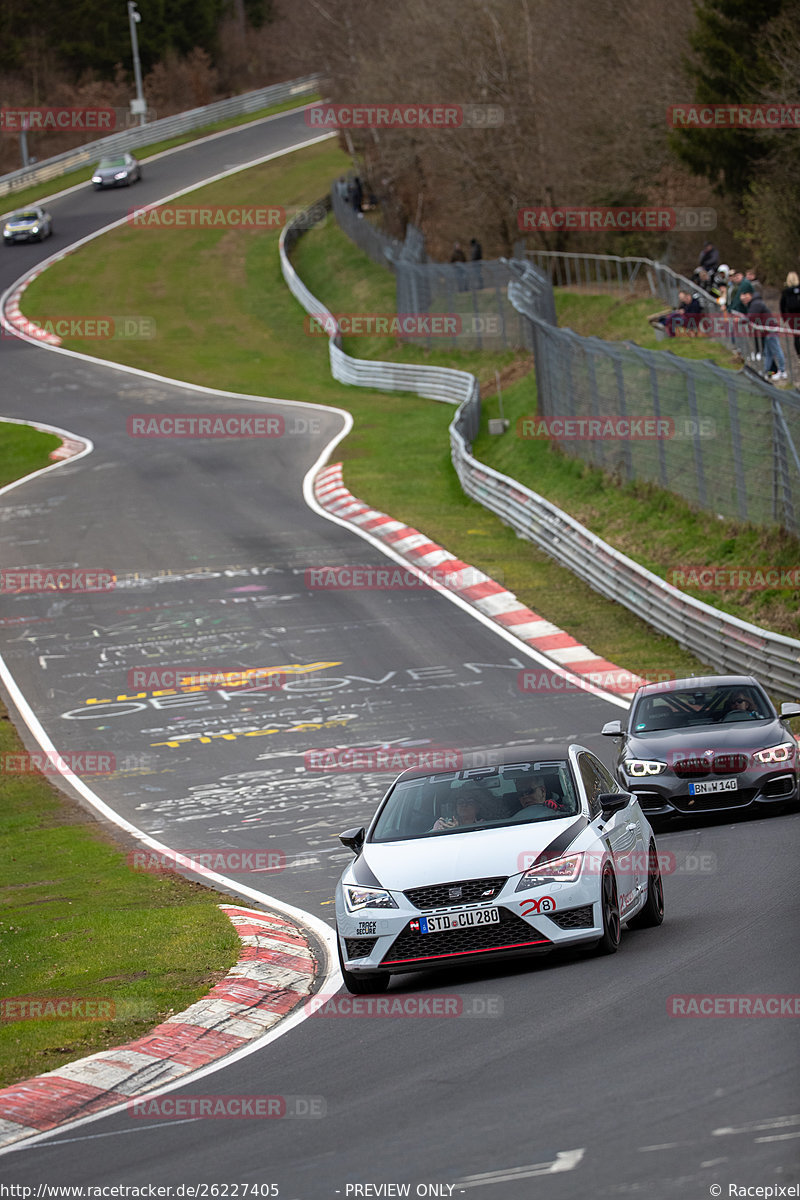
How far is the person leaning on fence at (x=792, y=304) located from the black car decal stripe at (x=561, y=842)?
742 inches

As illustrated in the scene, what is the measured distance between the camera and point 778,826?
47.6ft

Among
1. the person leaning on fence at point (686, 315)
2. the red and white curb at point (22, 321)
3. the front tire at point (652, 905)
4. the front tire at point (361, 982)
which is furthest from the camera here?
the red and white curb at point (22, 321)

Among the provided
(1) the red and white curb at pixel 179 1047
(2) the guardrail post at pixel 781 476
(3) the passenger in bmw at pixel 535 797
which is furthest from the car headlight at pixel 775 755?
(2) the guardrail post at pixel 781 476

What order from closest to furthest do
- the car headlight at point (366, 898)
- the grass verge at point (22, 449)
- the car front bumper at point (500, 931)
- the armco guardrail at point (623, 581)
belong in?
the car front bumper at point (500, 931) → the car headlight at point (366, 898) → the armco guardrail at point (623, 581) → the grass verge at point (22, 449)

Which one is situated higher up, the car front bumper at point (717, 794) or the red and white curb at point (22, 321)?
the red and white curb at point (22, 321)

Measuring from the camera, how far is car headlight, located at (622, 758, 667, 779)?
1513 cm

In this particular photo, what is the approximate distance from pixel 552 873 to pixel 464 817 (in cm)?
98

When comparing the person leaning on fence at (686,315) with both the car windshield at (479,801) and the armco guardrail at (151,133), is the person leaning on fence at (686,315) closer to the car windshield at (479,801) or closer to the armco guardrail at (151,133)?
the car windshield at (479,801)

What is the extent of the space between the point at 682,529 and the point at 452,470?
40.8ft

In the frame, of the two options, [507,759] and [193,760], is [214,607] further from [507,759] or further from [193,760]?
[507,759]

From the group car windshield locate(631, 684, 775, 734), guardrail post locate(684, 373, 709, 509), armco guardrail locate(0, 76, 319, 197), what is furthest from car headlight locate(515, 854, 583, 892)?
armco guardrail locate(0, 76, 319, 197)

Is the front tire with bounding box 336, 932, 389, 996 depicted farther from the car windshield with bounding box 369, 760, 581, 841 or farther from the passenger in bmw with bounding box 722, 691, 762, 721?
the passenger in bmw with bounding box 722, 691, 762, 721

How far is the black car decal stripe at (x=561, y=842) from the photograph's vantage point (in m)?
9.96

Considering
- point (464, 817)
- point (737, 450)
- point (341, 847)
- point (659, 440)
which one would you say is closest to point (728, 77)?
A: point (659, 440)
